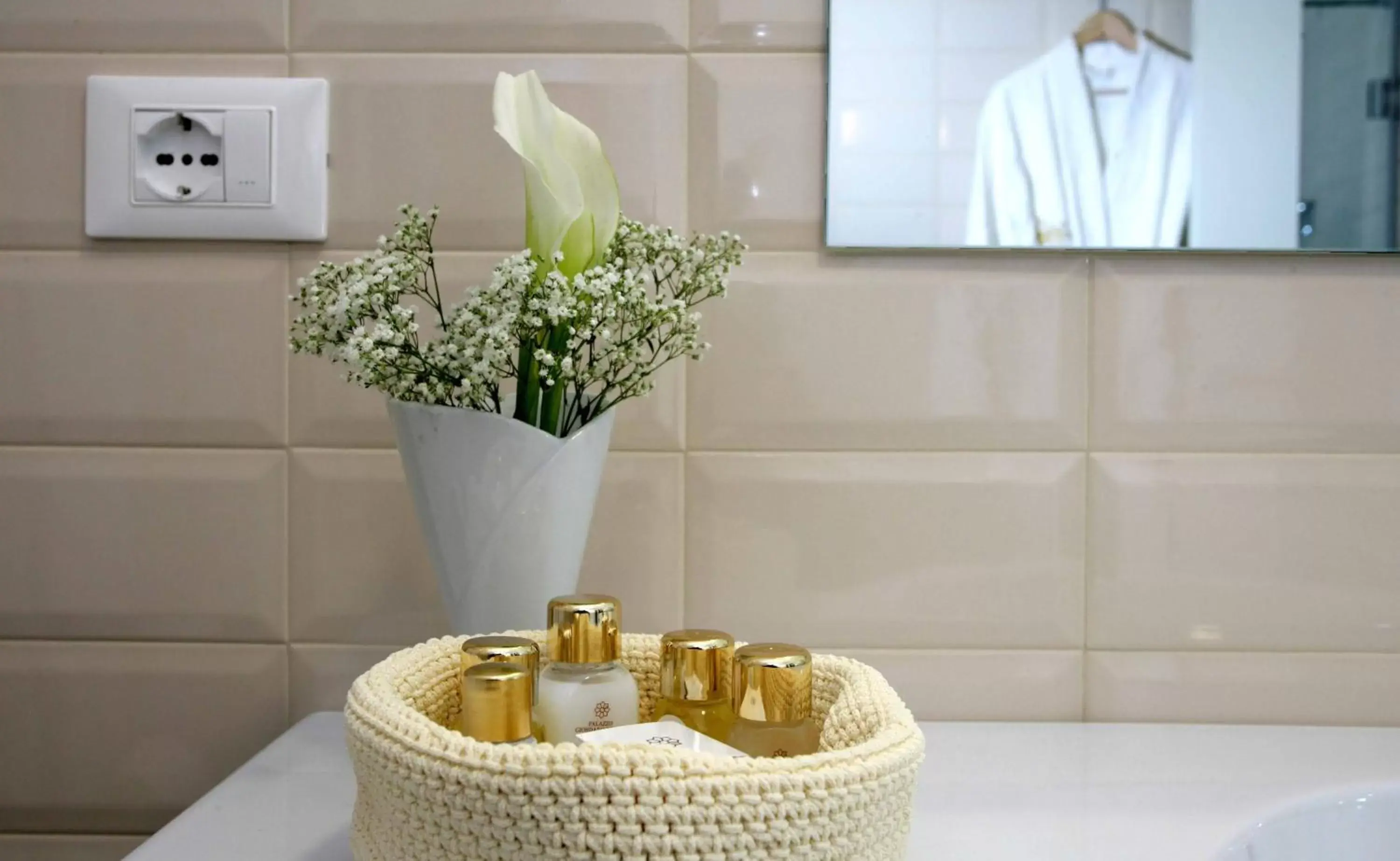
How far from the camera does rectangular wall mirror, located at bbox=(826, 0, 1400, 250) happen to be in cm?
77

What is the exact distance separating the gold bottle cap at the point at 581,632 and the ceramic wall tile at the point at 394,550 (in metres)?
0.29

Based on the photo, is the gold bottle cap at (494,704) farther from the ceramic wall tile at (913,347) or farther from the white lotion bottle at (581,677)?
the ceramic wall tile at (913,347)

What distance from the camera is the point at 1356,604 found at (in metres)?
0.78

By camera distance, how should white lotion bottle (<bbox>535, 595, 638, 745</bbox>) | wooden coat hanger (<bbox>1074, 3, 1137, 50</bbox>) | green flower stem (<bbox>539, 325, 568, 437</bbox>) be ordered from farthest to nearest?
wooden coat hanger (<bbox>1074, 3, 1137, 50</bbox>) → green flower stem (<bbox>539, 325, 568, 437</bbox>) → white lotion bottle (<bbox>535, 595, 638, 745</bbox>)

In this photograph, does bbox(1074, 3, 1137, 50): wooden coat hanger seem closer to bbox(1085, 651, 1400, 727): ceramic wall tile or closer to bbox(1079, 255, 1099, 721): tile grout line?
bbox(1079, 255, 1099, 721): tile grout line

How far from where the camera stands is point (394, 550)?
798 millimetres

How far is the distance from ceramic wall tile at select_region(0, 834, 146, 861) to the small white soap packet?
0.55 metres

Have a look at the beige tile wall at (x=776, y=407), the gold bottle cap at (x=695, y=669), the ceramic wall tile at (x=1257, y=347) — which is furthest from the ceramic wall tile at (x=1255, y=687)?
the gold bottle cap at (x=695, y=669)

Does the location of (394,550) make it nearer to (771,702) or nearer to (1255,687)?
(771,702)

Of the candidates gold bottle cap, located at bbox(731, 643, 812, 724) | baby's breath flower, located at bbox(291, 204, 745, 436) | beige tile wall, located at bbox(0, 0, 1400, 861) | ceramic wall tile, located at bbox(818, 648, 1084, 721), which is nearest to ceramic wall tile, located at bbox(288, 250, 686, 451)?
beige tile wall, located at bbox(0, 0, 1400, 861)

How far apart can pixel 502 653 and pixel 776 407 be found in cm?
35

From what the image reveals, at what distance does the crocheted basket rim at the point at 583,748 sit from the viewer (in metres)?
0.39

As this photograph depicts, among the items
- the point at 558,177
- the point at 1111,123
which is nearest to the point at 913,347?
the point at 1111,123

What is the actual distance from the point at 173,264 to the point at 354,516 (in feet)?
0.76
